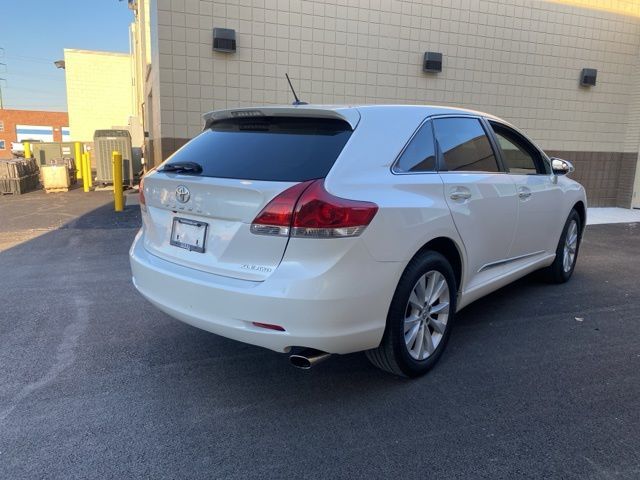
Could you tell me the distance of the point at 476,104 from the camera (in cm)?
1121

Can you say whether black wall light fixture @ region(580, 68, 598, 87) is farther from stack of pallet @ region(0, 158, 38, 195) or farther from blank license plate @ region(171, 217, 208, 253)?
stack of pallet @ region(0, 158, 38, 195)

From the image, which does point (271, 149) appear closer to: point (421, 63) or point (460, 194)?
point (460, 194)

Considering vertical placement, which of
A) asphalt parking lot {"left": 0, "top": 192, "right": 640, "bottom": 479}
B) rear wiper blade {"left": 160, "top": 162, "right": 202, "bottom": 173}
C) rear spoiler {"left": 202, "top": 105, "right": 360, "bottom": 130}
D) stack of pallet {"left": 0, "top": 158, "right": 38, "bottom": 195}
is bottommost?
asphalt parking lot {"left": 0, "top": 192, "right": 640, "bottom": 479}

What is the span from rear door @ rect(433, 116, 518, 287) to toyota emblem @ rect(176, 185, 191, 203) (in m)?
1.61

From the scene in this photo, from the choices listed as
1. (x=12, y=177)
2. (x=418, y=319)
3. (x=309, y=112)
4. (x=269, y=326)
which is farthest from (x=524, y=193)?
(x=12, y=177)

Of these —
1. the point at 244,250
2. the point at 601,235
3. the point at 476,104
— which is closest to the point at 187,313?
the point at 244,250

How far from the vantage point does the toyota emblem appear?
9.89ft

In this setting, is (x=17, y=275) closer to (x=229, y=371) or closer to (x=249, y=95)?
(x=229, y=371)

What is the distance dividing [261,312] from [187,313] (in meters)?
0.56

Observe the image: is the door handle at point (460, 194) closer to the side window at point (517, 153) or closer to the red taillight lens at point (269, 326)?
the side window at point (517, 153)

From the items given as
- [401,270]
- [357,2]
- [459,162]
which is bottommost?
[401,270]

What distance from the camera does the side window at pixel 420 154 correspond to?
10.4ft

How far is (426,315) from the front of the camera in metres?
3.29

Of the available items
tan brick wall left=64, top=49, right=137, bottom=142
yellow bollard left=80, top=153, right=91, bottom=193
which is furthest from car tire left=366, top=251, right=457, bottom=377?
tan brick wall left=64, top=49, right=137, bottom=142
